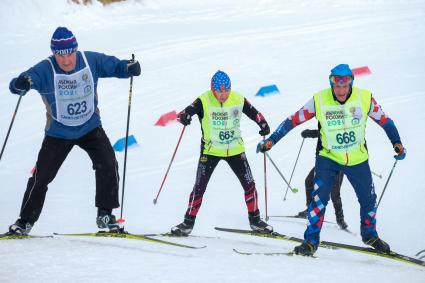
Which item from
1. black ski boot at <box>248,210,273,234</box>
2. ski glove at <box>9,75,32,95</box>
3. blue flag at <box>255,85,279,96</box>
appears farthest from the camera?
blue flag at <box>255,85,279,96</box>

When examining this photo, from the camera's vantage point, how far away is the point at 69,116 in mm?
5645

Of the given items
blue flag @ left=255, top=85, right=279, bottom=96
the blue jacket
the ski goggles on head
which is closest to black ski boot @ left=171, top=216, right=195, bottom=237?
the blue jacket

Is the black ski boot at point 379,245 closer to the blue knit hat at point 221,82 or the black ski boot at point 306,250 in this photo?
the black ski boot at point 306,250

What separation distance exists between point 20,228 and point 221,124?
232 cm

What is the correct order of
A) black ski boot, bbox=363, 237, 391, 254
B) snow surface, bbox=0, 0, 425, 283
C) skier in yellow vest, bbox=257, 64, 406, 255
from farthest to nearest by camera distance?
black ski boot, bbox=363, 237, 391, 254 < skier in yellow vest, bbox=257, 64, 406, 255 < snow surface, bbox=0, 0, 425, 283

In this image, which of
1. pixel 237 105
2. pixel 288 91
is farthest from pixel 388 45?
pixel 237 105

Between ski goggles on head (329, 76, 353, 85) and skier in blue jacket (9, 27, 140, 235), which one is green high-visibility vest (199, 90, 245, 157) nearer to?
skier in blue jacket (9, 27, 140, 235)

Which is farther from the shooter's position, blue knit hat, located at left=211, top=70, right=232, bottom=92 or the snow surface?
blue knit hat, located at left=211, top=70, right=232, bottom=92

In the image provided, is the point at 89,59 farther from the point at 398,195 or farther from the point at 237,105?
the point at 398,195

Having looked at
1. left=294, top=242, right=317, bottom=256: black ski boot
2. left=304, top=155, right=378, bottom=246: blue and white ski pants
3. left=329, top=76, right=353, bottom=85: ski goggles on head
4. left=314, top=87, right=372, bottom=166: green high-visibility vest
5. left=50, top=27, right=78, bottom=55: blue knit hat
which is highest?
left=50, top=27, right=78, bottom=55: blue knit hat

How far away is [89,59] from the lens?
5.73 meters

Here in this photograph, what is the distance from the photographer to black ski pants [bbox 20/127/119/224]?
18.7 feet

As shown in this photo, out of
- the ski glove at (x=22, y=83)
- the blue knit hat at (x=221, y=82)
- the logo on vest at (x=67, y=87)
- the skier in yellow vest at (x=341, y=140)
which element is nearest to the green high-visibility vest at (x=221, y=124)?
the blue knit hat at (x=221, y=82)

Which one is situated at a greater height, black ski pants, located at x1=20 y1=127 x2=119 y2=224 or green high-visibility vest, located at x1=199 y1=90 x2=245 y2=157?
green high-visibility vest, located at x1=199 y1=90 x2=245 y2=157
